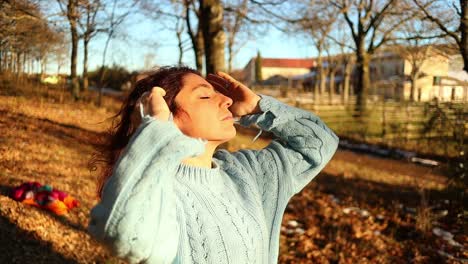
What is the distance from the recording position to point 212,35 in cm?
813

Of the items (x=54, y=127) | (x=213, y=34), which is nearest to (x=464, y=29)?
(x=213, y=34)

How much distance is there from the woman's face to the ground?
2.04 m

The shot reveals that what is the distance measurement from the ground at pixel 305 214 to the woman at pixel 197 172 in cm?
190

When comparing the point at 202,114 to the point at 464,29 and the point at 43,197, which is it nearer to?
the point at 43,197

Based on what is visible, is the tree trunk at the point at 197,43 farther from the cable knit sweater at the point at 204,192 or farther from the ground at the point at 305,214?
the cable knit sweater at the point at 204,192

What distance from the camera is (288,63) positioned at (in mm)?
81938

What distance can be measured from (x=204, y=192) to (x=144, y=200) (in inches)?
15.3

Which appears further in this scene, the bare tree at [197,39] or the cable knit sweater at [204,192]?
the bare tree at [197,39]

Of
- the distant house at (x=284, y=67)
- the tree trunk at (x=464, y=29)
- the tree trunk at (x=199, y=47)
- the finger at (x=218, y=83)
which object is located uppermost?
the distant house at (x=284, y=67)

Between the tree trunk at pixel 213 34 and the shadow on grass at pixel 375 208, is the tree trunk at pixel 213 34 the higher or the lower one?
the higher one

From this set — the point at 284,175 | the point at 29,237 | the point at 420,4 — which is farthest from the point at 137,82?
the point at 420,4

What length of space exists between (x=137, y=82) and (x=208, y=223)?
66 cm

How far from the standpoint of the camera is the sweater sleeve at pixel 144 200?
4.26 feet

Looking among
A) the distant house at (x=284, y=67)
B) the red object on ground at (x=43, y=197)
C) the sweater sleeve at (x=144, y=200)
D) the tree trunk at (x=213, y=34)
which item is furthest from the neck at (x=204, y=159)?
the distant house at (x=284, y=67)
